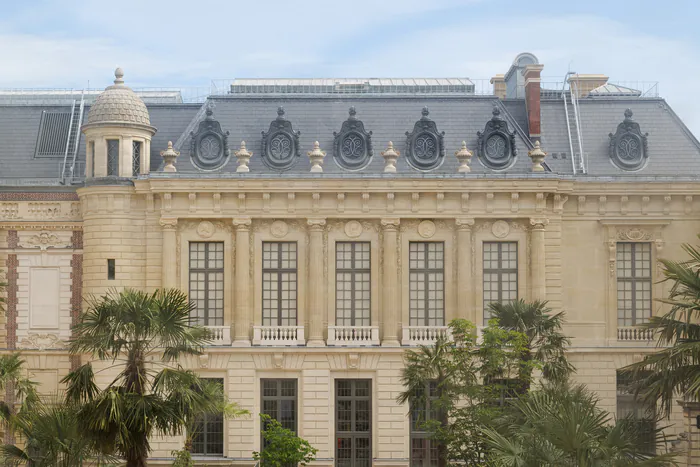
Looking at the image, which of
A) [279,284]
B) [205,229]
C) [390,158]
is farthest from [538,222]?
[205,229]

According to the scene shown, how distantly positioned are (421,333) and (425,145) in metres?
7.85

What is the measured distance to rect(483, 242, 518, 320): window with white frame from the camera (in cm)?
4366

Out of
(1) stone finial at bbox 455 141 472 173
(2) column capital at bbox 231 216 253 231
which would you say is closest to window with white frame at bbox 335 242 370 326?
(2) column capital at bbox 231 216 253 231

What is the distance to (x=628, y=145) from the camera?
4544 cm

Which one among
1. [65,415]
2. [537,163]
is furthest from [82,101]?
[65,415]

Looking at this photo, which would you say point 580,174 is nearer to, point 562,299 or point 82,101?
point 562,299

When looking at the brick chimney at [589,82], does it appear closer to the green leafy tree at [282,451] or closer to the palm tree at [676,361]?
the green leafy tree at [282,451]

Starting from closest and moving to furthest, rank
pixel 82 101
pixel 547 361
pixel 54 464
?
pixel 54 464
pixel 547 361
pixel 82 101

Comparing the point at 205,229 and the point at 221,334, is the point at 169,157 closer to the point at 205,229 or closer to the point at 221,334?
the point at 205,229

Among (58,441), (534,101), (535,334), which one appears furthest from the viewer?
(534,101)

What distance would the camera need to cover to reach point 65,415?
1054 inches

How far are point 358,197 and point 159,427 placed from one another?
18.0m

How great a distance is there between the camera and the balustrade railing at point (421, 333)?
4275 centimetres

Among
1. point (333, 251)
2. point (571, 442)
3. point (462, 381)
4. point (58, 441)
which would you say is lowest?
point (58, 441)
